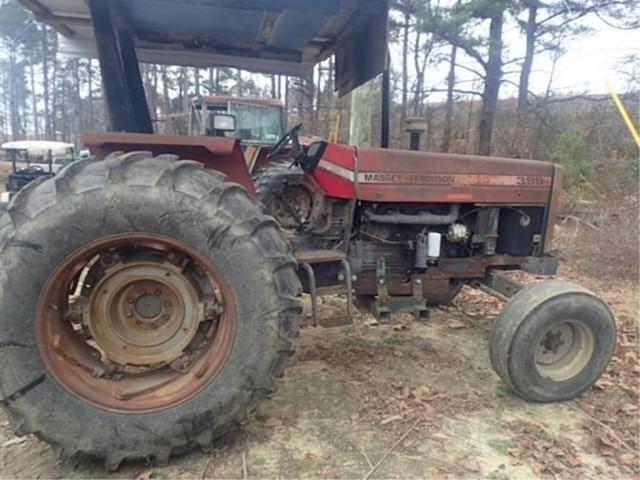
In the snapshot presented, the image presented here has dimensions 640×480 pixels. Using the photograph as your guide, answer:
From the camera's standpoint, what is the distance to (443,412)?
2.51 metres

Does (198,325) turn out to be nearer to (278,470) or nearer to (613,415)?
(278,470)

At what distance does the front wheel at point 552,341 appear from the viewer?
8.12ft

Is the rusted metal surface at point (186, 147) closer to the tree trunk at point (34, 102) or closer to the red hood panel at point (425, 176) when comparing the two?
the red hood panel at point (425, 176)

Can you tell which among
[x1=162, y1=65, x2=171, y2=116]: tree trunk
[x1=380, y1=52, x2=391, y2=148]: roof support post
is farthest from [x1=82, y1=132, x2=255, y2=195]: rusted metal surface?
[x1=162, y1=65, x2=171, y2=116]: tree trunk

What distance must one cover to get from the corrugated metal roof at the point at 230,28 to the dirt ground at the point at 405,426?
6.58 feet

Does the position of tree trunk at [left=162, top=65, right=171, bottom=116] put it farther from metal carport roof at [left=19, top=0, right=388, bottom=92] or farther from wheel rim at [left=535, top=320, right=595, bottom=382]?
wheel rim at [left=535, top=320, right=595, bottom=382]

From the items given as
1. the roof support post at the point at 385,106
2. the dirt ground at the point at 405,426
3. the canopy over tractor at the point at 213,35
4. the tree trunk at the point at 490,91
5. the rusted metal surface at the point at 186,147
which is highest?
the tree trunk at the point at 490,91

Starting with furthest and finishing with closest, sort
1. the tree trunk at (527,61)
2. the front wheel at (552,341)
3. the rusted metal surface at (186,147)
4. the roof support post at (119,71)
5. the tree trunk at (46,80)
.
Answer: the tree trunk at (46,80) → the tree trunk at (527,61) → the front wheel at (552,341) → the roof support post at (119,71) → the rusted metal surface at (186,147)

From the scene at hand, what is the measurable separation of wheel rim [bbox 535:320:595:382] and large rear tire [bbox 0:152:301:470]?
148cm

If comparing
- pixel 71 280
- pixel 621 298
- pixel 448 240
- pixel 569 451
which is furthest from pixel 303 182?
pixel 621 298

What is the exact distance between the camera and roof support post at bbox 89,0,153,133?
7.69 feet

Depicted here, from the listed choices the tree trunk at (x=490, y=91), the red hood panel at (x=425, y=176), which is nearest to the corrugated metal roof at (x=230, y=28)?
the red hood panel at (x=425, y=176)

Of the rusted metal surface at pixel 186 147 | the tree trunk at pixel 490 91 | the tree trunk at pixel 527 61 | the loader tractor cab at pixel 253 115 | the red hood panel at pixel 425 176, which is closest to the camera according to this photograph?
the rusted metal surface at pixel 186 147

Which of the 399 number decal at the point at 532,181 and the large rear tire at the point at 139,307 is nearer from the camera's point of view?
the large rear tire at the point at 139,307
